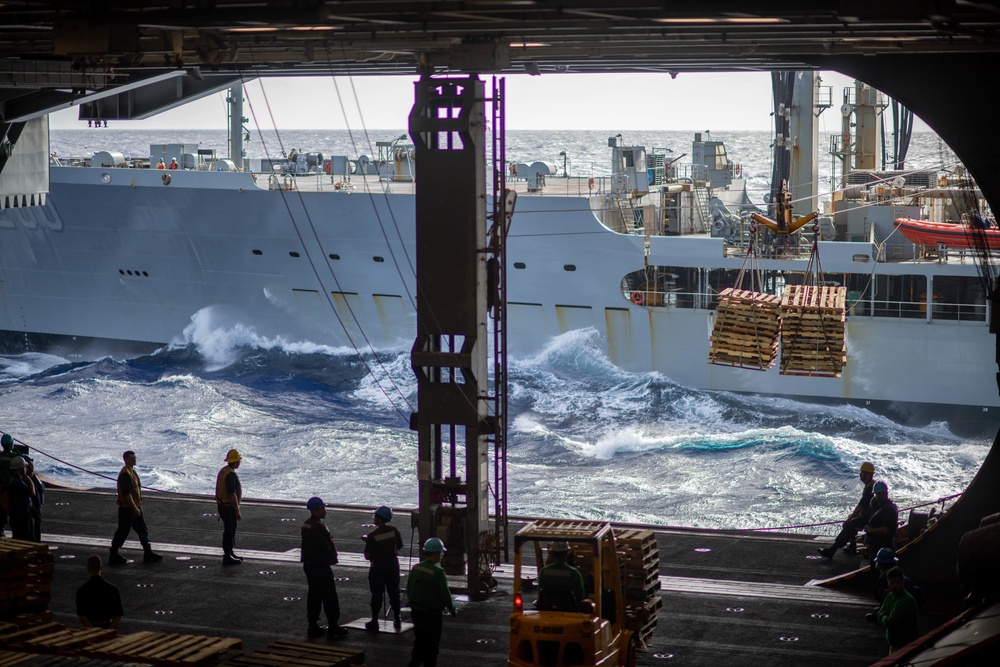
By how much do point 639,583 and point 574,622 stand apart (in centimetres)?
236

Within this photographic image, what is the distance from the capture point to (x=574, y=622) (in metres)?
7.66

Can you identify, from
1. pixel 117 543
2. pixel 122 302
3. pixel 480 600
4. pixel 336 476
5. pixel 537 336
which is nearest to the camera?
pixel 480 600

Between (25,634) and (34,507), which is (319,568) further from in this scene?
(34,507)

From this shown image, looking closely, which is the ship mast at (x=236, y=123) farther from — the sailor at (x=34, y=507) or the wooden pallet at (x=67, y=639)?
the wooden pallet at (x=67, y=639)

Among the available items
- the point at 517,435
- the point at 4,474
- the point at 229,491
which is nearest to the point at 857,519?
the point at 229,491

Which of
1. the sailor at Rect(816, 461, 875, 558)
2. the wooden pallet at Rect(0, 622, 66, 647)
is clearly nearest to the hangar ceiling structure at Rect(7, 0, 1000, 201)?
the sailor at Rect(816, 461, 875, 558)

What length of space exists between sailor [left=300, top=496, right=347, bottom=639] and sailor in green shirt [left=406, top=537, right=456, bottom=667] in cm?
127

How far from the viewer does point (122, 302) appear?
36.2 meters

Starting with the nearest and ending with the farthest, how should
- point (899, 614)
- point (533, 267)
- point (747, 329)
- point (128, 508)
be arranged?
point (899, 614) → point (128, 508) → point (747, 329) → point (533, 267)

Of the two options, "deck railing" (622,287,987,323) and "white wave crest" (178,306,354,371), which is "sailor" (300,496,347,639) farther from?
"white wave crest" (178,306,354,371)

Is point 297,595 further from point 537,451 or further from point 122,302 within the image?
point 122,302

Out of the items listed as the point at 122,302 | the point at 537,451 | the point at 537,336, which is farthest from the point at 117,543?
the point at 122,302

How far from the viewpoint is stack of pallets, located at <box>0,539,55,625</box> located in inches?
379

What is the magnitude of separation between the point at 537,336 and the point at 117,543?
19.7 metres
